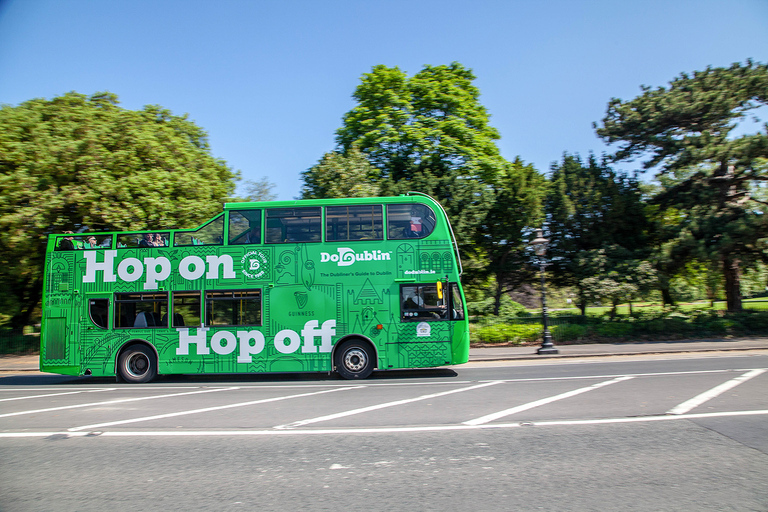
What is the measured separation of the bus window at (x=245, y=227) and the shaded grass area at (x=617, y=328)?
11268 mm

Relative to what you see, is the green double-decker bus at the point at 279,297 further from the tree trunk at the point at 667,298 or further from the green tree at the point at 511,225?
the tree trunk at the point at 667,298

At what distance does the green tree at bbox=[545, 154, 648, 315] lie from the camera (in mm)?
22625

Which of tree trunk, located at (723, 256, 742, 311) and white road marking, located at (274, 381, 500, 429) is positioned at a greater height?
tree trunk, located at (723, 256, 742, 311)

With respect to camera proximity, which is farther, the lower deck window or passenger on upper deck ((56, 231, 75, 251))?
passenger on upper deck ((56, 231, 75, 251))

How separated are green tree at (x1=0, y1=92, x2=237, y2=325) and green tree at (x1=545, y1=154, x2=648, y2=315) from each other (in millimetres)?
16747

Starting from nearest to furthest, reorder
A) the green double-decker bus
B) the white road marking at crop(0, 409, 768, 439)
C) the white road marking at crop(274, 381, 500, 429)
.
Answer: the white road marking at crop(0, 409, 768, 439)
the white road marking at crop(274, 381, 500, 429)
the green double-decker bus

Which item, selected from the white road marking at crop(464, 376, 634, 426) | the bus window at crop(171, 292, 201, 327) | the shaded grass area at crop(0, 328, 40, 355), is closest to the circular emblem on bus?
the bus window at crop(171, 292, 201, 327)

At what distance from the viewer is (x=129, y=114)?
20.9 meters

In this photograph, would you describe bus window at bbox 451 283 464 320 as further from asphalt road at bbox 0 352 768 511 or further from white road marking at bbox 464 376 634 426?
white road marking at bbox 464 376 634 426

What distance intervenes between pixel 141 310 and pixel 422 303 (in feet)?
24.2

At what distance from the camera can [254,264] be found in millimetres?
12609

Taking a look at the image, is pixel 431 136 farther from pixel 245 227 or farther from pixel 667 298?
pixel 245 227

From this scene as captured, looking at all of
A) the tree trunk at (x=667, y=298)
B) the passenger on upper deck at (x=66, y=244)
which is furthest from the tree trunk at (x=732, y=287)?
the passenger on upper deck at (x=66, y=244)

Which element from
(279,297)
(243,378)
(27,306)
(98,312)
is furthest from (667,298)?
(27,306)
